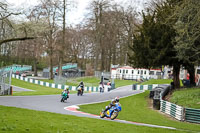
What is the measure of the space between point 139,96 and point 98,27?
27.8 meters

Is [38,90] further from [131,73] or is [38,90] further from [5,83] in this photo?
[131,73]

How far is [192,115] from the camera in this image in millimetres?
19156

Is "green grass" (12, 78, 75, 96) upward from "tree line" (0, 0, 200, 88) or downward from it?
downward

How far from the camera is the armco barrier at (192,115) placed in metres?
18.9

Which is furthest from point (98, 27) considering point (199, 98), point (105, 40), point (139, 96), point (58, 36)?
point (199, 98)

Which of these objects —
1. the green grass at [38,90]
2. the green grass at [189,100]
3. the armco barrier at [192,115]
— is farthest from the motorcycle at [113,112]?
the green grass at [38,90]

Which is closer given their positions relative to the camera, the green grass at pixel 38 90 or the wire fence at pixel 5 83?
the wire fence at pixel 5 83

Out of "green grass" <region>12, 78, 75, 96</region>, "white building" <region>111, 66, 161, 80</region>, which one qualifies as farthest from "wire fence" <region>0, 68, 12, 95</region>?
"white building" <region>111, 66, 161, 80</region>

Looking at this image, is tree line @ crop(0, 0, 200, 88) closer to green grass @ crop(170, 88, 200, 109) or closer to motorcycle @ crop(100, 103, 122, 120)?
green grass @ crop(170, 88, 200, 109)

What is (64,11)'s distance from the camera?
165ft

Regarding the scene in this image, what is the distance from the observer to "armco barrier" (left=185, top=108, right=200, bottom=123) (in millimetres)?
18906

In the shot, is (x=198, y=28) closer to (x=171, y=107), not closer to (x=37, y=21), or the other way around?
(x=171, y=107)

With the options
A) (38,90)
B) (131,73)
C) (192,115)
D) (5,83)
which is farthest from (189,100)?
(131,73)

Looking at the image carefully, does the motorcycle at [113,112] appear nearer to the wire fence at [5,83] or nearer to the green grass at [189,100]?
the green grass at [189,100]
